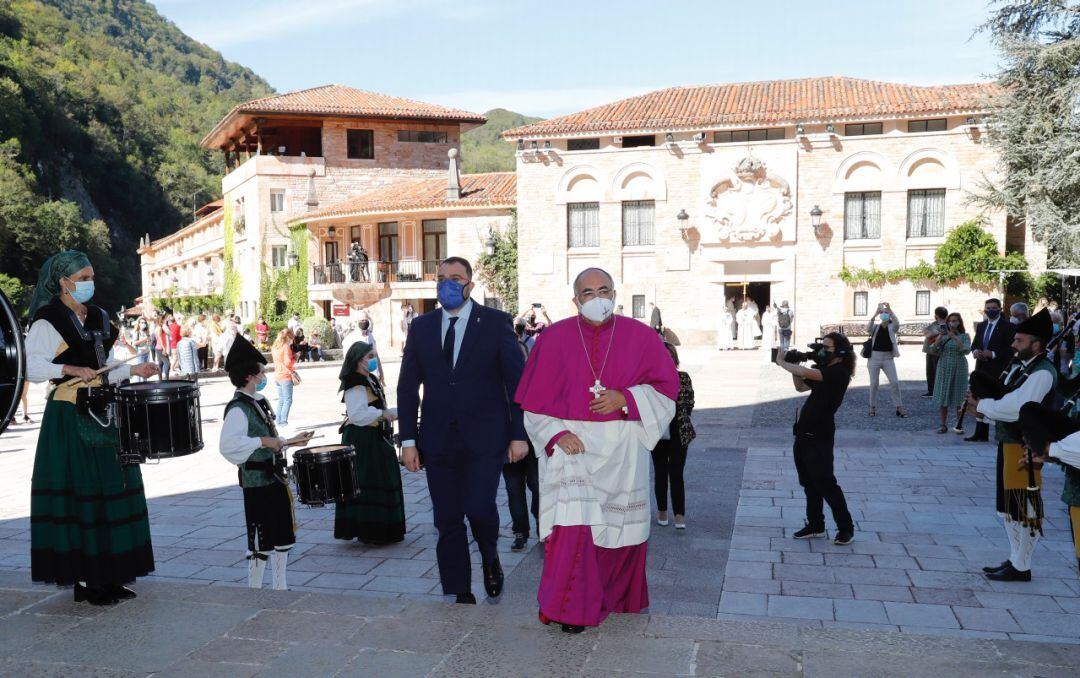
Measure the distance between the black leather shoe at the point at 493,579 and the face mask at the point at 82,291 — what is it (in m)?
2.53

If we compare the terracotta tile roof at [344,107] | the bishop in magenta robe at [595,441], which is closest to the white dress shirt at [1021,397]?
the bishop in magenta robe at [595,441]

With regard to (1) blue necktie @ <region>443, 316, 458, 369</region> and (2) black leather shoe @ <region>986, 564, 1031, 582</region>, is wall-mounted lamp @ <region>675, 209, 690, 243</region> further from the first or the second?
(1) blue necktie @ <region>443, 316, 458, 369</region>

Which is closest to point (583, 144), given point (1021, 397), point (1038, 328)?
point (1038, 328)

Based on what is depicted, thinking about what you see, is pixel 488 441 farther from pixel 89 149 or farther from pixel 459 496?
pixel 89 149

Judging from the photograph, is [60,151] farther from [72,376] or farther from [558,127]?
[72,376]

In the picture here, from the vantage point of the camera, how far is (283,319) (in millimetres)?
38281

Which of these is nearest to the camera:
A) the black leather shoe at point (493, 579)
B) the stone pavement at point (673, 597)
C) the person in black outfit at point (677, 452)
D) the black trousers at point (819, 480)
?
the stone pavement at point (673, 597)

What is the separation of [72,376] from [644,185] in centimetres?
2731

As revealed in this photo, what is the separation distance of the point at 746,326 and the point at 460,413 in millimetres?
25004

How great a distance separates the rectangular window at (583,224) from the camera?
3116cm

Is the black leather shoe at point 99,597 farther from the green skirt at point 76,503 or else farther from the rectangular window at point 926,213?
the rectangular window at point 926,213

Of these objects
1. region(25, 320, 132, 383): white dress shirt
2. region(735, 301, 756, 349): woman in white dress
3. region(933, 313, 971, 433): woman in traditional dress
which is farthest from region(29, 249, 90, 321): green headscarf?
region(735, 301, 756, 349): woman in white dress

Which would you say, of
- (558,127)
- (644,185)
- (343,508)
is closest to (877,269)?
(644,185)

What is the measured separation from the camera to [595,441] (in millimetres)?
4090
